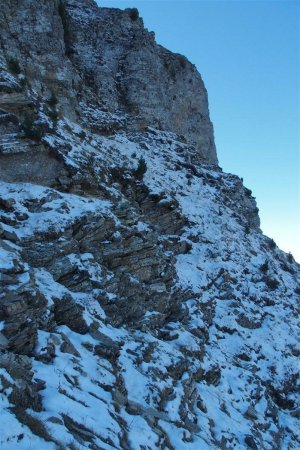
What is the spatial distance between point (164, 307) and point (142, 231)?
2879 mm

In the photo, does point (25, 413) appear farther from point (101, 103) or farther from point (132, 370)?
point (101, 103)

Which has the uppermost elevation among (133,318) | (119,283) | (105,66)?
(105,66)

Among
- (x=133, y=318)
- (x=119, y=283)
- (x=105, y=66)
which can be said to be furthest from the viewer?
(x=105, y=66)

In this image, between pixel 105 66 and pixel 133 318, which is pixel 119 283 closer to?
pixel 133 318

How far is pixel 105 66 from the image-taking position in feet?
103

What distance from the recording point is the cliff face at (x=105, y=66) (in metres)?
23.7

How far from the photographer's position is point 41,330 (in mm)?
10297

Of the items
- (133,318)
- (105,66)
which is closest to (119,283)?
(133,318)

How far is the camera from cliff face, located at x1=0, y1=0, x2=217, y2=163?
77.7 feet

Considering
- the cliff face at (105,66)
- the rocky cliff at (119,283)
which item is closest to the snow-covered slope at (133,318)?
the rocky cliff at (119,283)

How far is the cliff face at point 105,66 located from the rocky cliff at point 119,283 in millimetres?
166

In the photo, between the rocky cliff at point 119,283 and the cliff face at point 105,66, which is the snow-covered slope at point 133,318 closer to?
the rocky cliff at point 119,283

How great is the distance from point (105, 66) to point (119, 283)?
70.8 ft

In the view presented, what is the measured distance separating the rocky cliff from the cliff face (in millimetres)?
166
